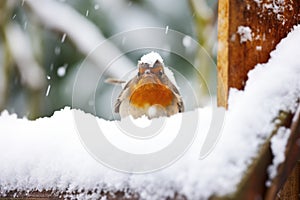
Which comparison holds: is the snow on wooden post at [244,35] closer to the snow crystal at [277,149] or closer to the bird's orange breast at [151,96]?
the snow crystal at [277,149]

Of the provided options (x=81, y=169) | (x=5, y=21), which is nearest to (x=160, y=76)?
(x=81, y=169)

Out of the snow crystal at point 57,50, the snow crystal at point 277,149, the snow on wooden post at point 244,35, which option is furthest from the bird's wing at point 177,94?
the snow crystal at point 57,50

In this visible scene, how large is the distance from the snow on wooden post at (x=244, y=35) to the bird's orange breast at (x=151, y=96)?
56cm

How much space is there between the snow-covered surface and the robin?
0.54 metres

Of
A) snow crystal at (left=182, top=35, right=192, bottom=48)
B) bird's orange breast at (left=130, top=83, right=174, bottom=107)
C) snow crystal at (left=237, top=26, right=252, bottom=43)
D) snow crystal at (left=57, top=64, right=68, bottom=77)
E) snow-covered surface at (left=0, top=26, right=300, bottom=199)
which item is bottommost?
snow-covered surface at (left=0, top=26, right=300, bottom=199)

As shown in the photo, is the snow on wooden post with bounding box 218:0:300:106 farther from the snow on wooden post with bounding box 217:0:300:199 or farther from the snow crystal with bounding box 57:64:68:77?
the snow crystal with bounding box 57:64:68:77

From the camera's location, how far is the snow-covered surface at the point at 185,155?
0.59 m

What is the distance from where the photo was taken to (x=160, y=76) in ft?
4.80

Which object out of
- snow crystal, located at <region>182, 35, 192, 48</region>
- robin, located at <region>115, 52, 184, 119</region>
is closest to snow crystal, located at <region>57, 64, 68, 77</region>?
snow crystal, located at <region>182, 35, 192, 48</region>

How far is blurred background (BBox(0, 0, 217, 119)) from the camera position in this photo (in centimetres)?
287

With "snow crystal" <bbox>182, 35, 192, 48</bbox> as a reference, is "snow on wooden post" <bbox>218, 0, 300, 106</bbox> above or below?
below

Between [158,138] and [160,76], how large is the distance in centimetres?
80

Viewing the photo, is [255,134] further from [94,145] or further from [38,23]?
[38,23]

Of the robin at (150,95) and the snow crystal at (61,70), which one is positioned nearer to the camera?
the robin at (150,95)
